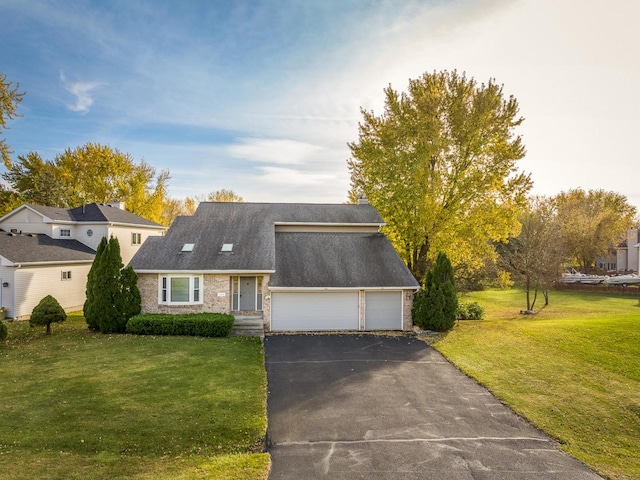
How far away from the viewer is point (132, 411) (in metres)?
9.47

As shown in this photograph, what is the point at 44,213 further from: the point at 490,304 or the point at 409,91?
the point at 490,304

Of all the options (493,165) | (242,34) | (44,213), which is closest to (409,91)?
(493,165)

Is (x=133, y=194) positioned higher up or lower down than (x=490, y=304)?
higher up

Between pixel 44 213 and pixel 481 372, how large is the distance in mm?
29612

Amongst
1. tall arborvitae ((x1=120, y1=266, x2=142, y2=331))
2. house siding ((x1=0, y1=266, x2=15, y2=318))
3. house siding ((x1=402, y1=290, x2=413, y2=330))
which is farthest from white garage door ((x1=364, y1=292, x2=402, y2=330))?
house siding ((x1=0, y1=266, x2=15, y2=318))

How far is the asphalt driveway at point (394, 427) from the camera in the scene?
725cm

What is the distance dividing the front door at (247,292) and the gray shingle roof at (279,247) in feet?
3.24

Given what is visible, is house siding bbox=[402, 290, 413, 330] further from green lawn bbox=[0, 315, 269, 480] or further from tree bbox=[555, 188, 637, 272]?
tree bbox=[555, 188, 637, 272]

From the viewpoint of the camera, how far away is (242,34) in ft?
55.0

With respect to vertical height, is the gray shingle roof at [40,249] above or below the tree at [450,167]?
below

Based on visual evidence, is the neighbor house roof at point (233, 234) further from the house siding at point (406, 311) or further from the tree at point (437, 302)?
the house siding at point (406, 311)

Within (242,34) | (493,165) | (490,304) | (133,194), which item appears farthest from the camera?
(133,194)

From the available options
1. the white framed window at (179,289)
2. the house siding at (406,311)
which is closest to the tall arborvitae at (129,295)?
the white framed window at (179,289)

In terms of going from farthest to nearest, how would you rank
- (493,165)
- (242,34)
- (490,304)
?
(490,304)
(493,165)
(242,34)
